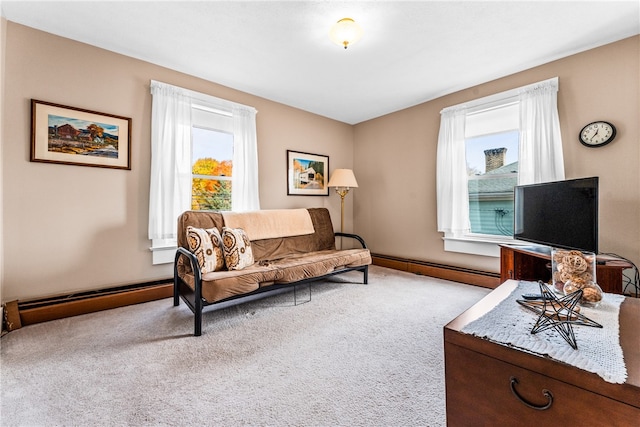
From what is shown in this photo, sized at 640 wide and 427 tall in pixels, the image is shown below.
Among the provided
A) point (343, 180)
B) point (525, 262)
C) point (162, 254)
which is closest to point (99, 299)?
point (162, 254)

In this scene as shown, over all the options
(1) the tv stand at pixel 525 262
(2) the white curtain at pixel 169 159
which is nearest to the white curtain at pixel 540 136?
(1) the tv stand at pixel 525 262

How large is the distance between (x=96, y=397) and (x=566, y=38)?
441 cm

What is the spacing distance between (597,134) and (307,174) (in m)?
3.34

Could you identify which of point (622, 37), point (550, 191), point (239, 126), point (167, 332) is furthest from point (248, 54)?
point (622, 37)

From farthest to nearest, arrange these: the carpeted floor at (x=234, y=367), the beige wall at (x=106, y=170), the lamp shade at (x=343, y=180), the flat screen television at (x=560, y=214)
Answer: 1. the lamp shade at (x=343, y=180)
2. the beige wall at (x=106, y=170)
3. the flat screen television at (x=560, y=214)
4. the carpeted floor at (x=234, y=367)

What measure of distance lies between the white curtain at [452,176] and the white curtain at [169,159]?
10.4 feet

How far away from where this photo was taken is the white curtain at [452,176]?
139 inches

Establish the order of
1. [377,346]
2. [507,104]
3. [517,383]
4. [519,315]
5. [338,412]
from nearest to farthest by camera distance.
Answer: [517,383] → [519,315] → [338,412] → [377,346] → [507,104]

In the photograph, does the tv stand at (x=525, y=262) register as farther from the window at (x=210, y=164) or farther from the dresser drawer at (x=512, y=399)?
the window at (x=210, y=164)

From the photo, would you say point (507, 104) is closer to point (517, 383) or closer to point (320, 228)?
point (320, 228)

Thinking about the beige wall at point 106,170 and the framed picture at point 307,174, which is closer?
the beige wall at point 106,170

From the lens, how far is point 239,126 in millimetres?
3529

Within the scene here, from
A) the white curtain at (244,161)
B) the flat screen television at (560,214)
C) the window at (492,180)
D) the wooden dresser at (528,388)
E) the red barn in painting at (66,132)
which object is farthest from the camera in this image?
the white curtain at (244,161)

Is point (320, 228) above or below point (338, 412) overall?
above
